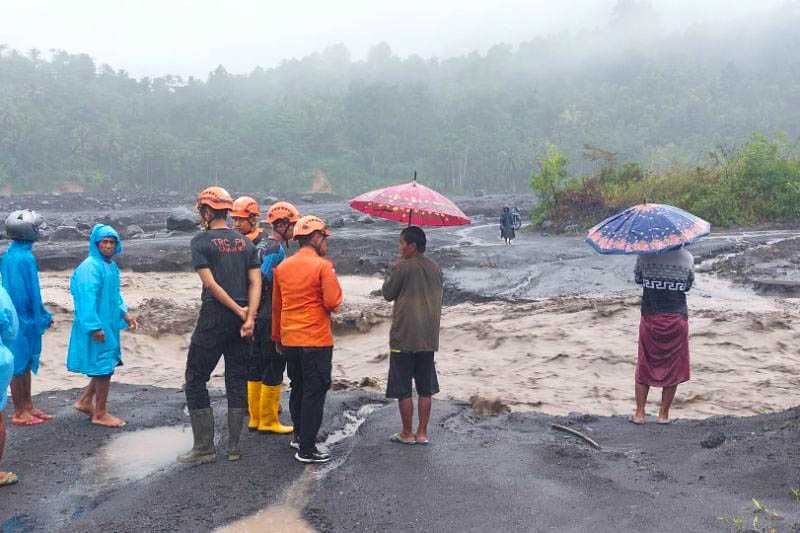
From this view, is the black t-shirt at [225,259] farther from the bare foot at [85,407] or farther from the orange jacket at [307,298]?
the bare foot at [85,407]

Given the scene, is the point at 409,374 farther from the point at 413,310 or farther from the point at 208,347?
the point at 208,347

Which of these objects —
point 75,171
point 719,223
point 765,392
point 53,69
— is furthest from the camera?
point 53,69

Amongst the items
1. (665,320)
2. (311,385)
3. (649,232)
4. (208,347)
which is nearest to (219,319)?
(208,347)

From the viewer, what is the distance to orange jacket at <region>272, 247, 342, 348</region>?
15.1 feet

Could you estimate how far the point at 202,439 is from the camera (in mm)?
4699

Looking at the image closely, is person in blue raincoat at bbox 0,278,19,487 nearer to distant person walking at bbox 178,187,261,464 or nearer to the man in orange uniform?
distant person walking at bbox 178,187,261,464

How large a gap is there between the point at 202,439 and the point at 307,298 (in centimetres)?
113

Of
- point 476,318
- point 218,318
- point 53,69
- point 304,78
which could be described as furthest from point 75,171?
point 304,78

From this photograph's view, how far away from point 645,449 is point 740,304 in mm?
6989

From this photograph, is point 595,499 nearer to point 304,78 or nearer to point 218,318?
point 218,318

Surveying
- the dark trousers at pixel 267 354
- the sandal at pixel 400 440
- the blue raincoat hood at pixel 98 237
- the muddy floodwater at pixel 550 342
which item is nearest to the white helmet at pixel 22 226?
the blue raincoat hood at pixel 98 237

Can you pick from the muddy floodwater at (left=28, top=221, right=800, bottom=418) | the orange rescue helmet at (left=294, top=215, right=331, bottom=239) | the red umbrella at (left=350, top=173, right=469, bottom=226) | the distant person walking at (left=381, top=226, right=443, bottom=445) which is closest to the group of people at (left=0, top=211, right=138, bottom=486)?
the orange rescue helmet at (left=294, top=215, right=331, bottom=239)

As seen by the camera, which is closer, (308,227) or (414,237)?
(308,227)

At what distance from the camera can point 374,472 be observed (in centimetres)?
446
